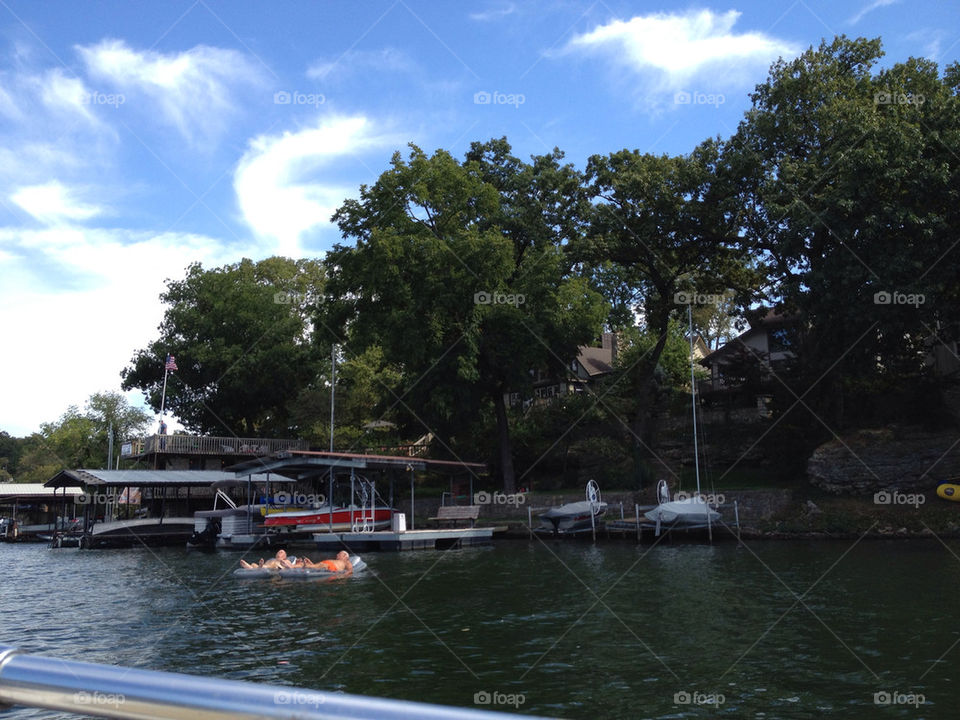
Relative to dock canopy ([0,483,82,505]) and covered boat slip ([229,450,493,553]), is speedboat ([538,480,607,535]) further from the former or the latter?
dock canopy ([0,483,82,505])

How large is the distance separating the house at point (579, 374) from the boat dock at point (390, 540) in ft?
64.5

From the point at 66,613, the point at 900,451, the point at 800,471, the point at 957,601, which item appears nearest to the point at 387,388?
the point at 800,471

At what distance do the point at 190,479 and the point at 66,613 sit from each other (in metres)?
32.1

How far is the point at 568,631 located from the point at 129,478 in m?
38.5

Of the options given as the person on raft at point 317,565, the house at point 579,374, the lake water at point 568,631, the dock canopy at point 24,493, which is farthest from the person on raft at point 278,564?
the dock canopy at point 24,493

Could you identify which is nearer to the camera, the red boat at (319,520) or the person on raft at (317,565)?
the person on raft at (317,565)

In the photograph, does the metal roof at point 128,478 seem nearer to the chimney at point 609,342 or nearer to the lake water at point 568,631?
the lake water at point 568,631

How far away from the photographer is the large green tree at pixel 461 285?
42812 millimetres

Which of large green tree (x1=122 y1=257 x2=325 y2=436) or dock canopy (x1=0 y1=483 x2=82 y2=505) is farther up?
large green tree (x1=122 y1=257 x2=325 y2=436)

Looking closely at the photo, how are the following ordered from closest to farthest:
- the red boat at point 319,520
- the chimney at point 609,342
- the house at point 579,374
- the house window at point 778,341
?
the red boat at point 319,520 < the house window at point 778,341 < the house at point 579,374 < the chimney at point 609,342

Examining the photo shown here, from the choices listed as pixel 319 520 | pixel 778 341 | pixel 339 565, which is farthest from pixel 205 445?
pixel 778 341

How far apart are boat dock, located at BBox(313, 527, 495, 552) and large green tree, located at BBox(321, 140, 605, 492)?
29.1 feet

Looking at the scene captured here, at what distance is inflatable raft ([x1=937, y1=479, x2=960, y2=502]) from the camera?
32656 mm

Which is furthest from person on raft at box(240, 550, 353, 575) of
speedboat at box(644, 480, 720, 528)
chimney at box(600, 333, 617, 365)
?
chimney at box(600, 333, 617, 365)
